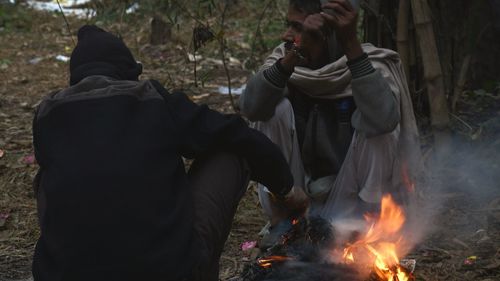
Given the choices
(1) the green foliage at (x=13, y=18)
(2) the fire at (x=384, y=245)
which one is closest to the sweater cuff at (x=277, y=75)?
(2) the fire at (x=384, y=245)

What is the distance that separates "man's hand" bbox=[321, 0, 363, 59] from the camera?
3051mm

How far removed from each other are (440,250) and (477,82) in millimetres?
2040

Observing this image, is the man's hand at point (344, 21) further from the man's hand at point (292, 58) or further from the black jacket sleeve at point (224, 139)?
the black jacket sleeve at point (224, 139)

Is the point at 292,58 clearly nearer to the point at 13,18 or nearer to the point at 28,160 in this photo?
the point at 28,160

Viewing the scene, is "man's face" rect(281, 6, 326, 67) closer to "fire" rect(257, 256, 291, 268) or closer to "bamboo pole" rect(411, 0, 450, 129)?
"bamboo pole" rect(411, 0, 450, 129)

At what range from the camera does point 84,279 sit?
232cm

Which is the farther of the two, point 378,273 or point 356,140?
point 356,140

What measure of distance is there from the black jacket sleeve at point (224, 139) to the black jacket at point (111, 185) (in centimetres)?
3

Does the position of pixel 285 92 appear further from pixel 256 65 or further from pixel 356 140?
pixel 256 65

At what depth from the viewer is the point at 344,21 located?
3.06 meters

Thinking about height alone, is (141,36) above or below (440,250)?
below

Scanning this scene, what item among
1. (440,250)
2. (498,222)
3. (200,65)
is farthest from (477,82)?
(200,65)

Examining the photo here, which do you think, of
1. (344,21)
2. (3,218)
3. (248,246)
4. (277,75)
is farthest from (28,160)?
(344,21)

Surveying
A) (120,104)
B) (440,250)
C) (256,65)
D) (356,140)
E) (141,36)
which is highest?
(120,104)
